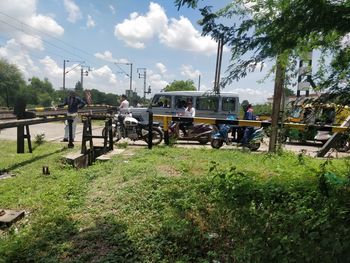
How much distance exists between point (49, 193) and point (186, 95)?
13.8m

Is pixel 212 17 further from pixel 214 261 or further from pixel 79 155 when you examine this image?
pixel 79 155

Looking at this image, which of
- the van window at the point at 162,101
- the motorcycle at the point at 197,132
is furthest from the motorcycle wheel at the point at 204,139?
the van window at the point at 162,101

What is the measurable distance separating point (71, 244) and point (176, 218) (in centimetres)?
119

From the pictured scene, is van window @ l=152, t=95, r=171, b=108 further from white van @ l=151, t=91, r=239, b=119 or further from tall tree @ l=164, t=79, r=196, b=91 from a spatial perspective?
tall tree @ l=164, t=79, r=196, b=91

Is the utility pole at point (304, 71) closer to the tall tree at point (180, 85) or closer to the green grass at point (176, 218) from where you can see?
the green grass at point (176, 218)

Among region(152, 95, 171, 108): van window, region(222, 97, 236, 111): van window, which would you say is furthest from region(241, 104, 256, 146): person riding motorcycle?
region(152, 95, 171, 108): van window

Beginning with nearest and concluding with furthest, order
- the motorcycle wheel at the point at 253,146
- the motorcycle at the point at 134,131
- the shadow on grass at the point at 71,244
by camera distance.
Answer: the shadow on grass at the point at 71,244 → the motorcycle wheel at the point at 253,146 → the motorcycle at the point at 134,131

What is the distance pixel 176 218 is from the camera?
4.88 m

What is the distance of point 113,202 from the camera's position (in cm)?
573

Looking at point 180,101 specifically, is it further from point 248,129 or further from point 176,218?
point 176,218

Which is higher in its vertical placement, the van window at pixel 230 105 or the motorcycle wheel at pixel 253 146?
the van window at pixel 230 105

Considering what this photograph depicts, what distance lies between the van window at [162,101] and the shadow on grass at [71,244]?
49.7 feet


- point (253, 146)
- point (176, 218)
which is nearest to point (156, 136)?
point (253, 146)

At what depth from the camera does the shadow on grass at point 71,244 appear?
426 cm
